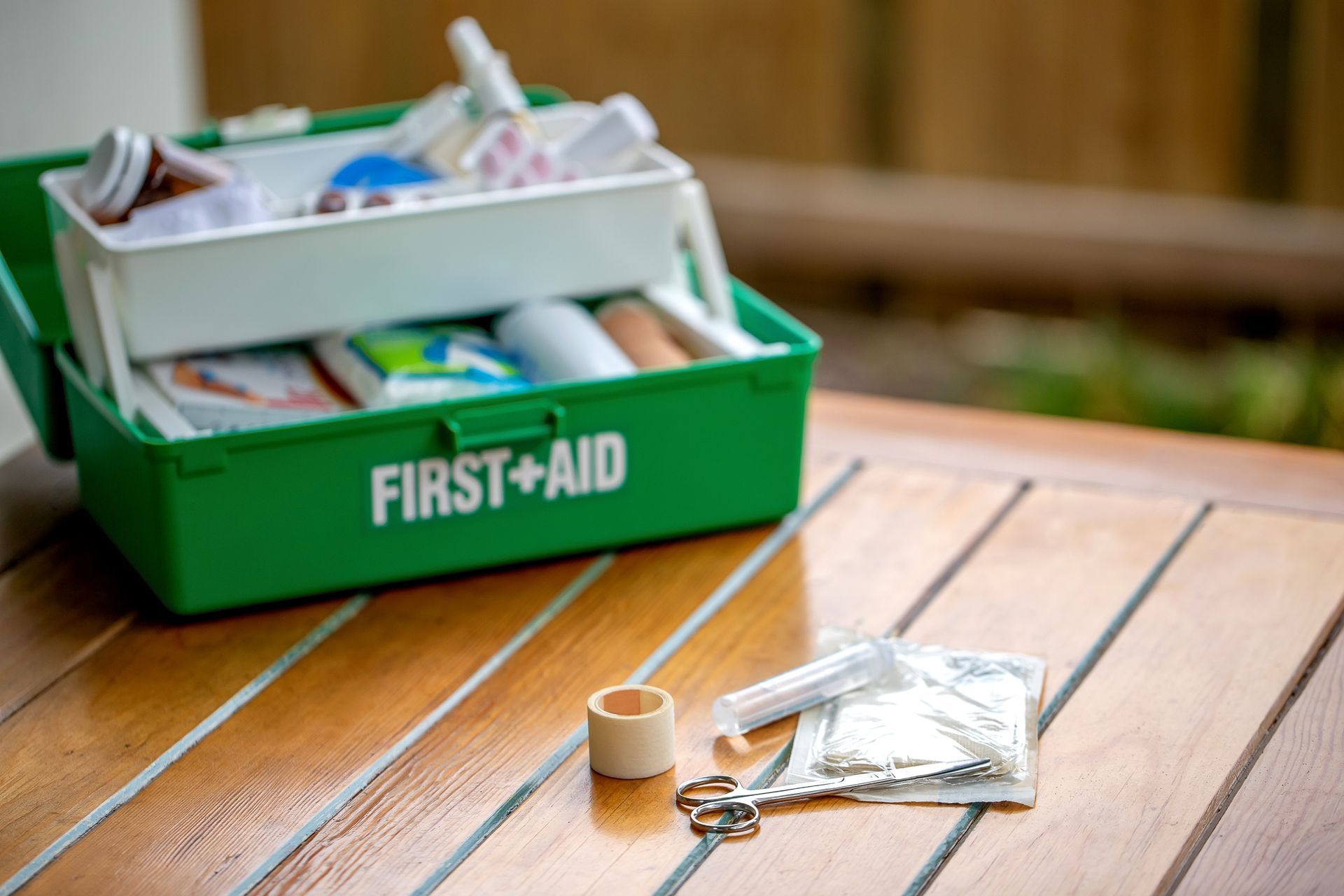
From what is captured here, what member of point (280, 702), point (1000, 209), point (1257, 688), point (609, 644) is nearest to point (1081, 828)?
point (1257, 688)

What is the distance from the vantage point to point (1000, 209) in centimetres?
280

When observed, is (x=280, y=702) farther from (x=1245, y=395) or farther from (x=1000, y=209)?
(x=1000, y=209)

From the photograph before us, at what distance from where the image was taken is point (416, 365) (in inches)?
39.3

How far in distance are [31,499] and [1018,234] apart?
1.99 m

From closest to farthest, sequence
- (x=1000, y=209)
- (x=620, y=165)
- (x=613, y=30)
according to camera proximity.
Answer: (x=620, y=165) < (x=1000, y=209) < (x=613, y=30)

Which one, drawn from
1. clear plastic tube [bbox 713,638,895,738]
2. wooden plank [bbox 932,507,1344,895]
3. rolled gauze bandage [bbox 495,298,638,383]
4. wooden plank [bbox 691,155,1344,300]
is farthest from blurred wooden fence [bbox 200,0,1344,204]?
clear plastic tube [bbox 713,638,895,738]

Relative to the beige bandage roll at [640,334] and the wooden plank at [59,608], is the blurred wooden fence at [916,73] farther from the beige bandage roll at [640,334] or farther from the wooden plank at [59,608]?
the wooden plank at [59,608]

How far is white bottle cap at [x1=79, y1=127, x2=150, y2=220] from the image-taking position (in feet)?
3.25

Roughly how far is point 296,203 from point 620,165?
0.22m

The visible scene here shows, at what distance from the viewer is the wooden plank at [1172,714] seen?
73 cm

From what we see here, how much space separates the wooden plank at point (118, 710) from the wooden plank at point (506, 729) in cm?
12

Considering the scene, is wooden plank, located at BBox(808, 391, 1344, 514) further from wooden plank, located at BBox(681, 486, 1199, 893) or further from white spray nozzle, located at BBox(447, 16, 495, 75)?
white spray nozzle, located at BBox(447, 16, 495, 75)

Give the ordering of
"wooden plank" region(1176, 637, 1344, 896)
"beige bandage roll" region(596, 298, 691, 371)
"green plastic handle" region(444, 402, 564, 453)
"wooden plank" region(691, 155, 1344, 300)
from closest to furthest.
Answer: "wooden plank" region(1176, 637, 1344, 896), "green plastic handle" region(444, 402, 564, 453), "beige bandage roll" region(596, 298, 691, 371), "wooden plank" region(691, 155, 1344, 300)

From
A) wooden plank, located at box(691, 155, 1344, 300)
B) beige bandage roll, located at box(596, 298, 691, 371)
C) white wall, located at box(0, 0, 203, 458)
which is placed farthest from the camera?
wooden plank, located at box(691, 155, 1344, 300)
